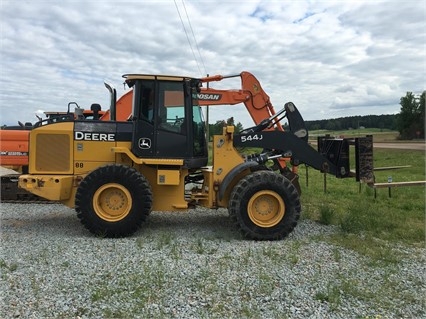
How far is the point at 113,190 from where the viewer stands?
7.34 metres

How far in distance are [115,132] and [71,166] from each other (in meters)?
1.03

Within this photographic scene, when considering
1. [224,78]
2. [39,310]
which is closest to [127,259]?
[39,310]

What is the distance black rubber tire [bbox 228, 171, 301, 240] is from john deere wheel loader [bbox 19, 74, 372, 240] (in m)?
0.02

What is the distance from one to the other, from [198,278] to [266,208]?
104 inches

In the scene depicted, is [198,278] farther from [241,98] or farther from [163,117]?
[241,98]

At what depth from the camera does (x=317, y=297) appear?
4.70m

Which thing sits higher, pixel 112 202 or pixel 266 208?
pixel 112 202

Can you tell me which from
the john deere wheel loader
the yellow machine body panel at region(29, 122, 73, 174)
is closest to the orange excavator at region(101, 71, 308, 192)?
the john deere wheel loader

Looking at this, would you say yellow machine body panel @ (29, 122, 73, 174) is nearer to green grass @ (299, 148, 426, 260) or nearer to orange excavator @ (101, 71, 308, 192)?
orange excavator @ (101, 71, 308, 192)

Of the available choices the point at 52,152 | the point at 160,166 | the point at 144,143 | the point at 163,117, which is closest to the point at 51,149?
the point at 52,152

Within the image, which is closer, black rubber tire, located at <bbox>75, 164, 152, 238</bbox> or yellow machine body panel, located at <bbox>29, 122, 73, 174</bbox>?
black rubber tire, located at <bbox>75, 164, 152, 238</bbox>

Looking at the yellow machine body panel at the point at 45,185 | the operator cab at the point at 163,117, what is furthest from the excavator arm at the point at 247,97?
the yellow machine body panel at the point at 45,185

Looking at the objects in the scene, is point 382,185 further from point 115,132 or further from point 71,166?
point 71,166

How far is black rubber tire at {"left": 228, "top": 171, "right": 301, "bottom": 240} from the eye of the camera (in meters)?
7.29
